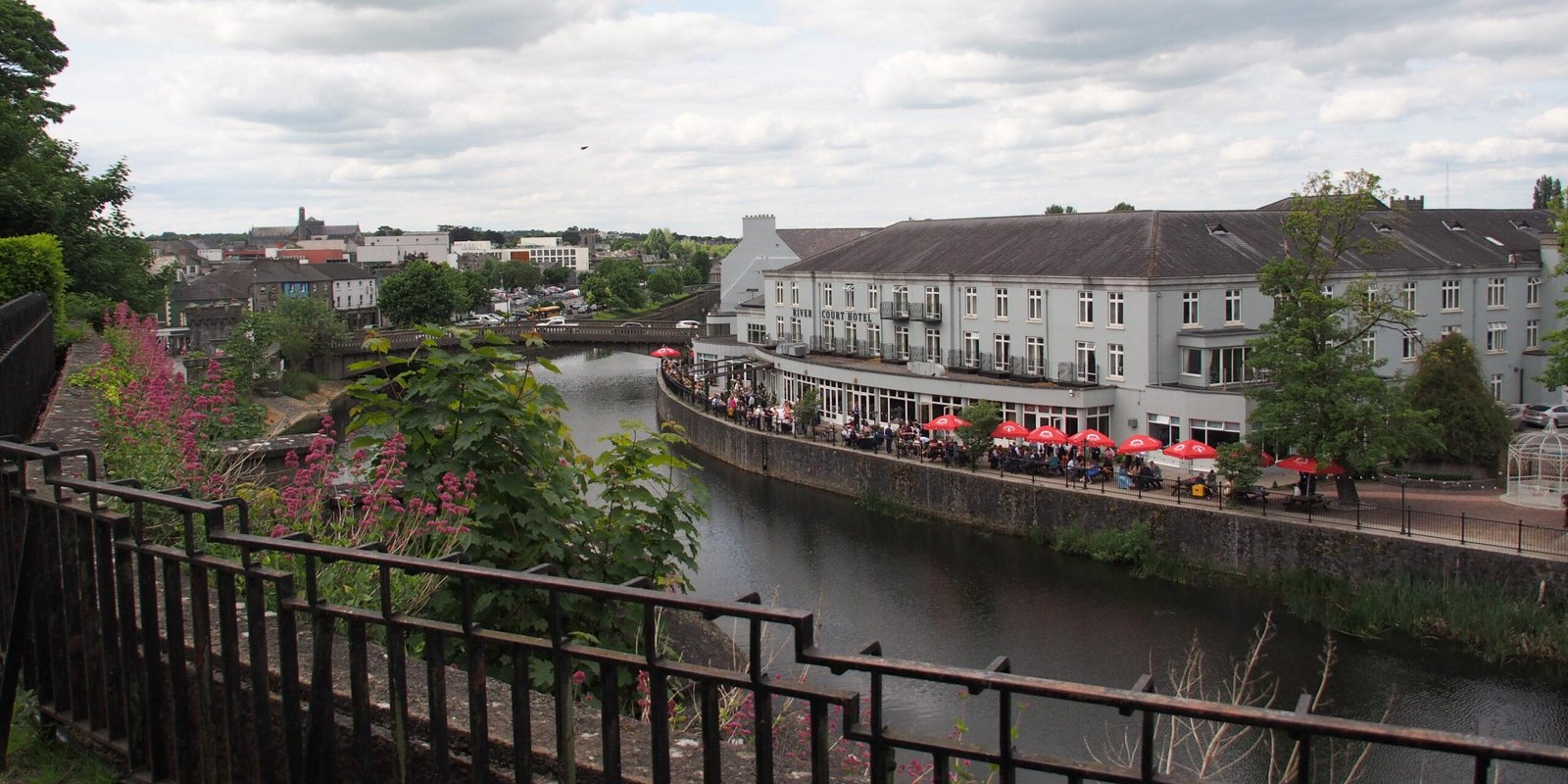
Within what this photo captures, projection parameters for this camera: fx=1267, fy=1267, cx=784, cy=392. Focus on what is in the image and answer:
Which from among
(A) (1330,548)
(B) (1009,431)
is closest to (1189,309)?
(B) (1009,431)

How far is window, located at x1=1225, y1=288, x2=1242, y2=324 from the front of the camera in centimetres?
3653

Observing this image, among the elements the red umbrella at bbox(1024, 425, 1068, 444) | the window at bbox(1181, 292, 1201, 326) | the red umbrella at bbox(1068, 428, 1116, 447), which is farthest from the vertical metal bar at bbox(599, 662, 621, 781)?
the window at bbox(1181, 292, 1201, 326)

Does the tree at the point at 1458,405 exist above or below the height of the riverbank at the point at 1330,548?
above

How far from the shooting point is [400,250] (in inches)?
7229

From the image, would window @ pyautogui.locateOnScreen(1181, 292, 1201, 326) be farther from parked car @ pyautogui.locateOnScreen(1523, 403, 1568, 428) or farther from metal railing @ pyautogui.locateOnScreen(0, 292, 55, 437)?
metal railing @ pyautogui.locateOnScreen(0, 292, 55, 437)

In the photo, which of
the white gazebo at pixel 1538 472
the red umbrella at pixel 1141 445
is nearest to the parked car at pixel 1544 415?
the white gazebo at pixel 1538 472

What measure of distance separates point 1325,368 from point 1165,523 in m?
4.90

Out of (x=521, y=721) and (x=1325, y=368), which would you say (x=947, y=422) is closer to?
(x=1325, y=368)

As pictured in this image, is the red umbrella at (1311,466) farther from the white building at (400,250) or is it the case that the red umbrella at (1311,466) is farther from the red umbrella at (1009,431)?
the white building at (400,250)

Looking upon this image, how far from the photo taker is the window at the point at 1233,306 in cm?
3653

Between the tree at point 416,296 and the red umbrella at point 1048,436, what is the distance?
74.8 m

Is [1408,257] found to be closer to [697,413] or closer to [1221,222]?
[1221,222]

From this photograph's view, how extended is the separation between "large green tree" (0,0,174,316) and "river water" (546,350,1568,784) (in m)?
14.0

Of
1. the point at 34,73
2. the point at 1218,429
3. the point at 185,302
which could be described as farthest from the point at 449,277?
the point at 1218,429
